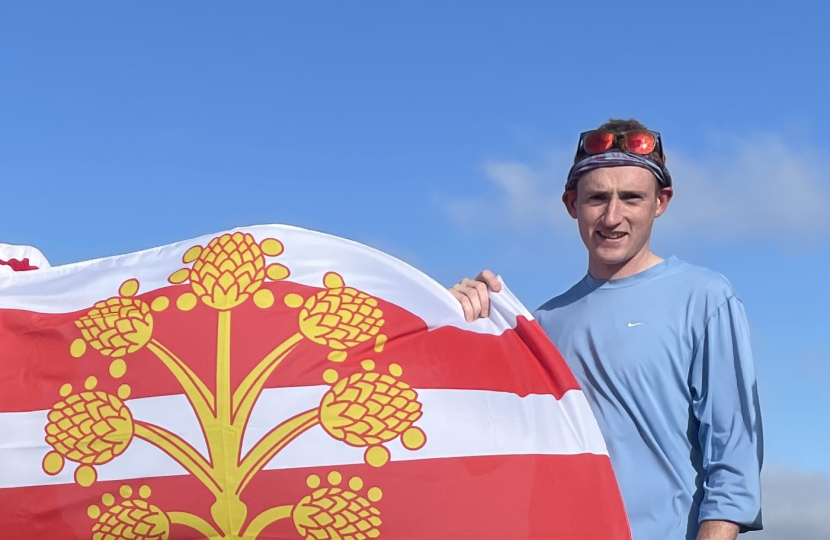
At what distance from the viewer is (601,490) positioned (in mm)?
4594

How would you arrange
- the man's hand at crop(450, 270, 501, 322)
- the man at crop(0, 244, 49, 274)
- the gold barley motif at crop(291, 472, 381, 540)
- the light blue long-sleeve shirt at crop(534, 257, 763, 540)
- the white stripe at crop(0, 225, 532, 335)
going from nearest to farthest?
1. the gold barley motif at crop(291, 472, 381, 540)
2. the light blue long-sleeve shirt at crop(534, 257, 763, 540)
3. the white stripe at crop(0, 225, 532, 335)
4. the man's hand at crop(450, 270, 501, 322)
5. the man at crop(0, 244, 49, 274)

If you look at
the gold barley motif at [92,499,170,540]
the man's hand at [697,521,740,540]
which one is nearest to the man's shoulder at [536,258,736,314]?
the man's hand at [697,521,740,540]

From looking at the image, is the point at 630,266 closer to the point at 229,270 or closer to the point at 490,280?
the point at 490,280

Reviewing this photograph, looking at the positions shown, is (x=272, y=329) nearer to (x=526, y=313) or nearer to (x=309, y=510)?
(x=309, y=510)

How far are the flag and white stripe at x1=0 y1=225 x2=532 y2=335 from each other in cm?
1

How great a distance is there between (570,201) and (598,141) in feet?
1.15

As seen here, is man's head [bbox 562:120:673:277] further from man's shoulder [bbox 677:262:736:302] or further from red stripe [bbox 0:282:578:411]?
red stripe [bbox 0:282:578:411]

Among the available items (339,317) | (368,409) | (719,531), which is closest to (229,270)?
(339,317)

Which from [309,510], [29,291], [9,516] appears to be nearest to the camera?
[309,510]

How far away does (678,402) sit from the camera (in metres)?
4.71

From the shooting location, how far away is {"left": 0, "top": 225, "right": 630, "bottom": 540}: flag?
447 cm

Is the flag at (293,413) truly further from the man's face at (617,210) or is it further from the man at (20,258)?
the man at (20,258)

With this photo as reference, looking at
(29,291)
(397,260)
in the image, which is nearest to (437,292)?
(397,260)

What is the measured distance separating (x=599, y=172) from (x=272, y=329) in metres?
1.77
